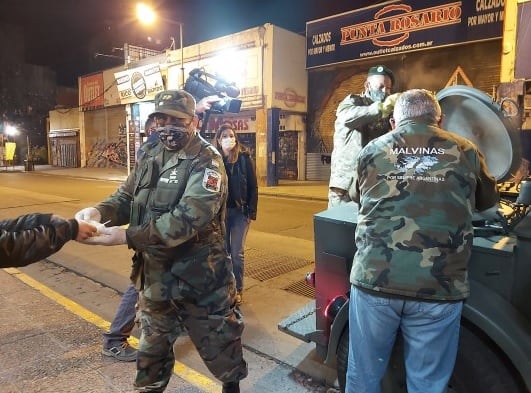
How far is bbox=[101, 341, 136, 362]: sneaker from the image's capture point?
11.1 ft

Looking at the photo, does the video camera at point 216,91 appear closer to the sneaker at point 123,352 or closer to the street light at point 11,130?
the sneaker at point 123,352

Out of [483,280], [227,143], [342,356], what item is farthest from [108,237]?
[227,143]

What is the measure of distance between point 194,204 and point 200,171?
195 mm

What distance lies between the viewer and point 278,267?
19.6 feet

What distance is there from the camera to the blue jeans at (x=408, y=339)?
193 cm

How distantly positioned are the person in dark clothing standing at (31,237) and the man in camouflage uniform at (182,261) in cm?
32

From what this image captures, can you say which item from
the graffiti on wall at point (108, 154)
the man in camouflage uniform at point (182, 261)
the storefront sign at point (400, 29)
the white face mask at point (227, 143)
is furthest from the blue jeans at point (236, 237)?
the graffiti on wall at point (108, 154)

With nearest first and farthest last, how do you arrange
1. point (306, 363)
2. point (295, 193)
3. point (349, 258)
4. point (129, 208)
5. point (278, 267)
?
point (349, 258)
point (129, 208)
point (306, 363)
point (278, 267)
point (295, 193)

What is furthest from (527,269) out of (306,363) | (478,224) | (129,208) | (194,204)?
(129,208)

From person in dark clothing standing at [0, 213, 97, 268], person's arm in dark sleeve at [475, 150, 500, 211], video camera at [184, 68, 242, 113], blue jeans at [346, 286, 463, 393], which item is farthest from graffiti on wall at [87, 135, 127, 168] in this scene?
person's arm in dark sleeve at [475, 150, 500, 211]

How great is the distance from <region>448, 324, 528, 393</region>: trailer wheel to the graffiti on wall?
91.5 ft

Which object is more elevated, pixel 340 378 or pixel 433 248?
pixel 433 248

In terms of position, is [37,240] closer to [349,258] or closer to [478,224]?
[349,258]

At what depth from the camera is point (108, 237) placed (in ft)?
7.37
